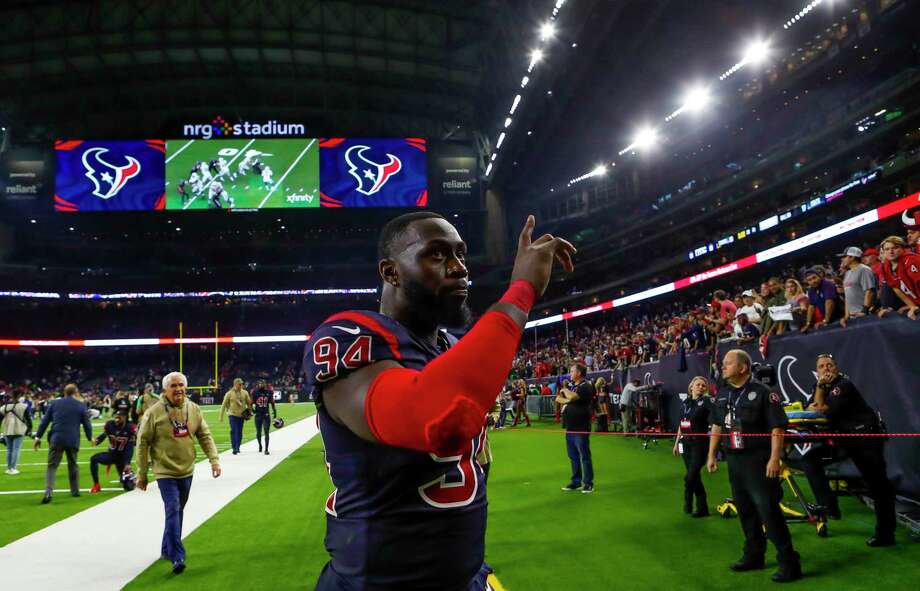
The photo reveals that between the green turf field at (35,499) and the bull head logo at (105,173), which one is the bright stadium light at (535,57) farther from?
the bull head logo at (105,173)

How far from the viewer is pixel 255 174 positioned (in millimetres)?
36938

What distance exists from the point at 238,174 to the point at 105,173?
7.48 metres

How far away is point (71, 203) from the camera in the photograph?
36.2m

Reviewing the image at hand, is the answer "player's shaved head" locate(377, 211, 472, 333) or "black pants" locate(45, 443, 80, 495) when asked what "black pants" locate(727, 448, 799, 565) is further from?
"black pants" locate(45, 443, 80, 495)

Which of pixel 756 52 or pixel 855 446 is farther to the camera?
pixel 756 52

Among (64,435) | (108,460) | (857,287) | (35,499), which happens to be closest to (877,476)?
(857,287)

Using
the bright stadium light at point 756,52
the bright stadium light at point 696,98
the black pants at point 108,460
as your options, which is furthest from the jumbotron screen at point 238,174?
the black pants at point 108,460

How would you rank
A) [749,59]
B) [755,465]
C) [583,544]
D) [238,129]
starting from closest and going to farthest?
1. [755,465]
2. [583,544]
3. [749,59]
4. [238,129]

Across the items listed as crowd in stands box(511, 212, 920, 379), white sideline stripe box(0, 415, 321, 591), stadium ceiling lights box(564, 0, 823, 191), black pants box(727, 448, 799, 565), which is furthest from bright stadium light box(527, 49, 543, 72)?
black pants box(727, 448, 799, 565)

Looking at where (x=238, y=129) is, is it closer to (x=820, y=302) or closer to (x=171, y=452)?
(x=171, y=452)

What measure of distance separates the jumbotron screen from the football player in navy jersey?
35.3m

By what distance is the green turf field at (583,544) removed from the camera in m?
5.99

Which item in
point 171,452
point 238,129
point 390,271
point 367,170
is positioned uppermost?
point 238,129

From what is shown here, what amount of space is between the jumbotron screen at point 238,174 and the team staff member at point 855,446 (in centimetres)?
3032
